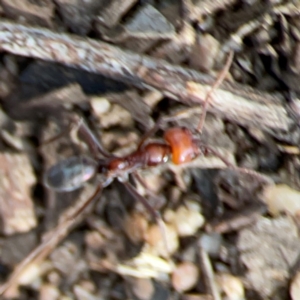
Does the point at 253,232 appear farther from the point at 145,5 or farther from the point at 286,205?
the point at 145,5

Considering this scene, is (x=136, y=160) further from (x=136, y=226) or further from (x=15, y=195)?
(x=15, y=195)

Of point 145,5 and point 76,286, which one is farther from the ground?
point 145,5

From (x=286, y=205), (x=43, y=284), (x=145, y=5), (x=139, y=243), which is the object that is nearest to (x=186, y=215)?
(x=139, y=243)

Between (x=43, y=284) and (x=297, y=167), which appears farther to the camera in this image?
(x=297, y=167)

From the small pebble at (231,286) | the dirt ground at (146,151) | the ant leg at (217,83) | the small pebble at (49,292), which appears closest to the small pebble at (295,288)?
the dirt ground at (146,151)

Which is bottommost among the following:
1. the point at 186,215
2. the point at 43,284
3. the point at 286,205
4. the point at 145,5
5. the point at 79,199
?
the point at 43,284

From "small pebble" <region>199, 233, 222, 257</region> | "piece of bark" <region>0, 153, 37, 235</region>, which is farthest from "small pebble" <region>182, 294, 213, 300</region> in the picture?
"piece of bark" <region>0, 153, 37, 235</region>

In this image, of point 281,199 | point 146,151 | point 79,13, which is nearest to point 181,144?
point 146,151
